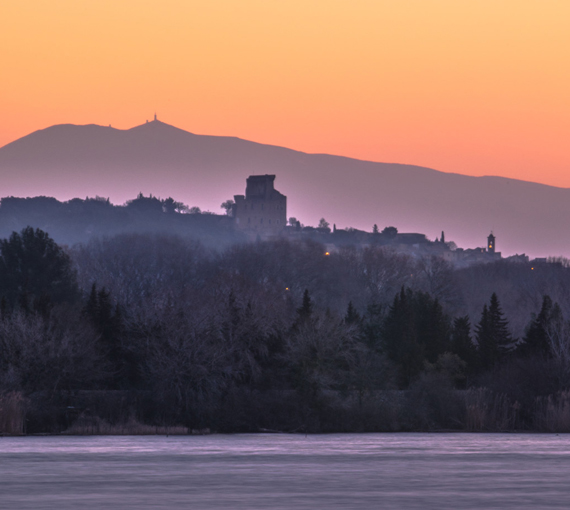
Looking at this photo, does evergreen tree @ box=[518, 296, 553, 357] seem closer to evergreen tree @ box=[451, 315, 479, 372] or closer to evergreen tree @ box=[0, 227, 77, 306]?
evergreen tree @ box=[451, 315, 479, 372]

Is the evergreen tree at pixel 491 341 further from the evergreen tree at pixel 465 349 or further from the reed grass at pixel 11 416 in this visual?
the reed grass at pixel 11 416

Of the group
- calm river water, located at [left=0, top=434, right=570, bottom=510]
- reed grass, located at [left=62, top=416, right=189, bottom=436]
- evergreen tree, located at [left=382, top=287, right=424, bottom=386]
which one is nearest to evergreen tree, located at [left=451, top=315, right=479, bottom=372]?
evergreen tree, located at [left=382, top=287, right=424, bottom=386]

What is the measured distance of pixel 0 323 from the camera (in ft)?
177

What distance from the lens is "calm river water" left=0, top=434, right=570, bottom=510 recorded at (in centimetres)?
2277

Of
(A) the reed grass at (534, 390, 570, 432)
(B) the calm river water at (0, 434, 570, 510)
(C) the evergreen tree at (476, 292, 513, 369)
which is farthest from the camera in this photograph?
(C) the evergreen tree at (476, 292, 513, 369)

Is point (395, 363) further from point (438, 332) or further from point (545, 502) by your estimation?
point (545, 502)

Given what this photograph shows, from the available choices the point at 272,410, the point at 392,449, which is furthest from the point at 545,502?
the point at 272,410

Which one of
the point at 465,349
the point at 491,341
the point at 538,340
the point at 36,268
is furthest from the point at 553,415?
the point at 36,268

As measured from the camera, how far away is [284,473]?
29.0m

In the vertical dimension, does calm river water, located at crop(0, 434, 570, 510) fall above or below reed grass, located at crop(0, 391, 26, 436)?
below

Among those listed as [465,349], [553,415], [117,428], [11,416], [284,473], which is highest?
[465,349]

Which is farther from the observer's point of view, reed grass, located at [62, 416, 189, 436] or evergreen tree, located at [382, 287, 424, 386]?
evergreen tree, located at [382, 287, 424, 386]

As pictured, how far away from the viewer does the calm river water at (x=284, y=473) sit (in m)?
22.8

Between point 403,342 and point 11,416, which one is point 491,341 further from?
point 11,416
